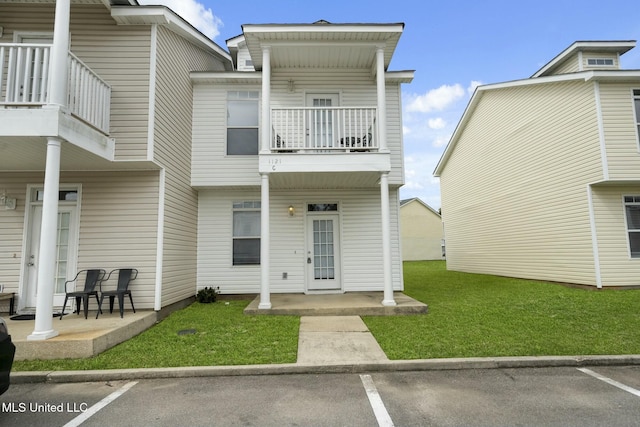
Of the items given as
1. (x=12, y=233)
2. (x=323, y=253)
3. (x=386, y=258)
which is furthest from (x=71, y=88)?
(x=386, y=258)

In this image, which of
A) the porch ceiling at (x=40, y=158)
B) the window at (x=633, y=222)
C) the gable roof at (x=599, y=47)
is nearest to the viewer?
the porch ceiling at (x=40, y=158)

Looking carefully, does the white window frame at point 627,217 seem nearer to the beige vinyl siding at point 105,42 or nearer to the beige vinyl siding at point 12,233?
the beige vinyl siding at point 105,42

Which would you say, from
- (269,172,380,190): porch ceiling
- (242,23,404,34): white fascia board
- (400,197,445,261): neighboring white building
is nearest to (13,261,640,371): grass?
(269,172,380,190): porch ceiling

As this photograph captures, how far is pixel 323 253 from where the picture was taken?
29.6 feet

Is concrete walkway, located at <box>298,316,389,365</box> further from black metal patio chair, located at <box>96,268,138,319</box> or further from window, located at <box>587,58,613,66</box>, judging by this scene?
window, located at <box>587,58,613,66</box>

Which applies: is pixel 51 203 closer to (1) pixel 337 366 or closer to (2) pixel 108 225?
(2) pixel 108 225

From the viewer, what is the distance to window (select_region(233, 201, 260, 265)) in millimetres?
9047

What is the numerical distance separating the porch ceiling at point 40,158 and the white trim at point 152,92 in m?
0.37

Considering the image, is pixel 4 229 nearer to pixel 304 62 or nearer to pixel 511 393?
pixel 304 62

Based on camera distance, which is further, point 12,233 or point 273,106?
point 273,106

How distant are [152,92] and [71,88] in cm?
152

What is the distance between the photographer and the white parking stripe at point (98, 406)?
2963 mm

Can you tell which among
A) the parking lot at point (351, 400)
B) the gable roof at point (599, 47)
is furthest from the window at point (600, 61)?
the parking lot at point (351, 400)

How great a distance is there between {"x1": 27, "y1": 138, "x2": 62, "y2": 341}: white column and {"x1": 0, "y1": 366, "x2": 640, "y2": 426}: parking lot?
99cm
